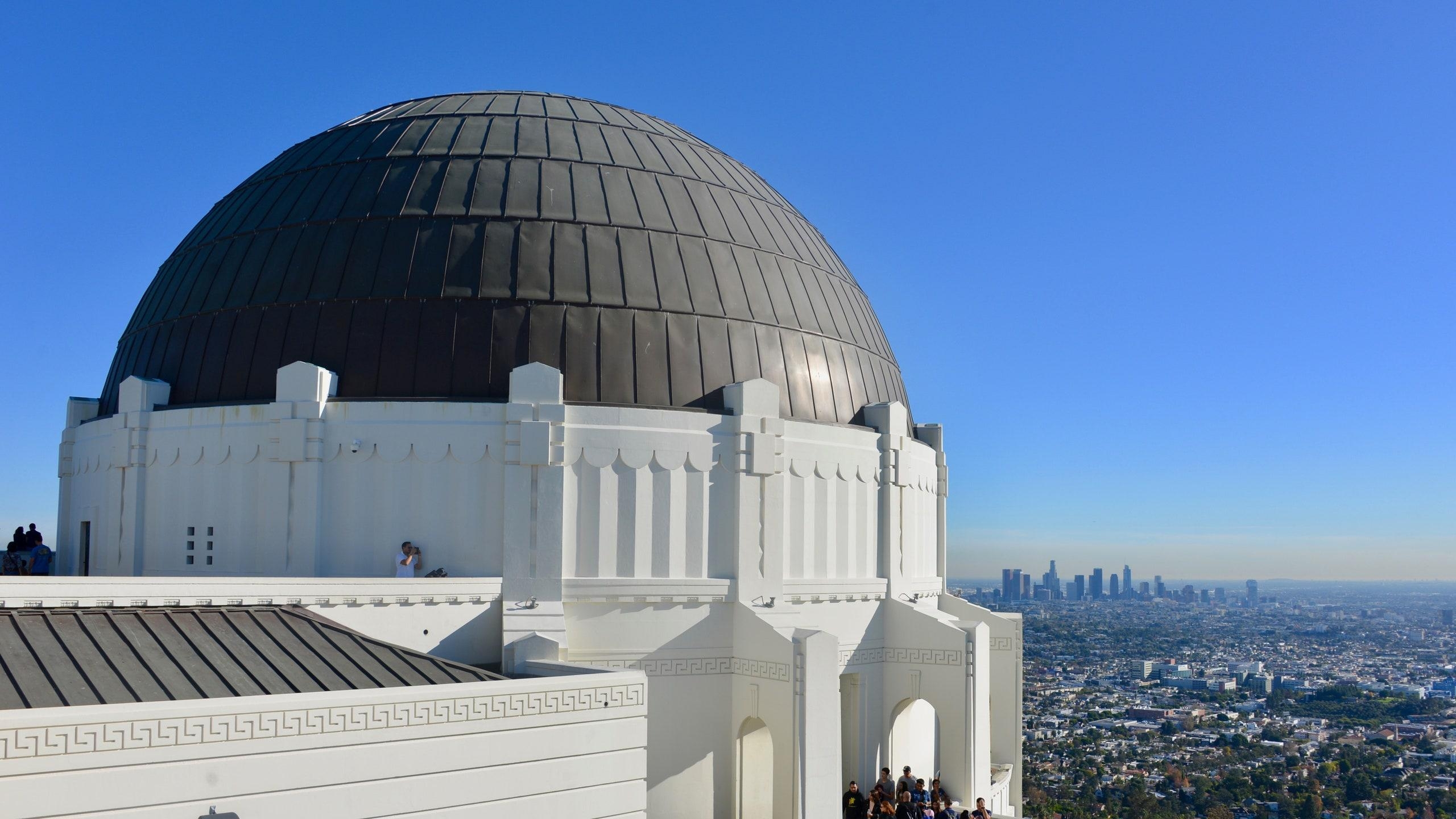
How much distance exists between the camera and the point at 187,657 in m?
13.5

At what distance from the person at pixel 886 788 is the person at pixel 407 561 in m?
8.61

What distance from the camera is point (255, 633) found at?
1488 centimetres

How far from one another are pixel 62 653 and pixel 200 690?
163 cm

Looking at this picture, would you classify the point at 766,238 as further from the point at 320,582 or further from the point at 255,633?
the point at 255,633

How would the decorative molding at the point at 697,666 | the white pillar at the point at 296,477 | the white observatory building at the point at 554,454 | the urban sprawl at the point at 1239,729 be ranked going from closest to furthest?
1. the white observatory building at the point at 554,454
2. the decorative molding at the point at 697,666
3. the white pillar at the point at 296,477
4. the urban sprawl at the point at 1239,729

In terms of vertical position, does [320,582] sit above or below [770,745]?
above

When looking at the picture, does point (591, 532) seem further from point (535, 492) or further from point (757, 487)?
point (757, 487)

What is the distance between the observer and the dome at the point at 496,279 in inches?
805

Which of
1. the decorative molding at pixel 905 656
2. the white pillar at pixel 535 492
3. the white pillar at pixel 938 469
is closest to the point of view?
the white pillar at pixel 535 492

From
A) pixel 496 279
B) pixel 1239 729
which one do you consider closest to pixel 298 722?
pixel 496 279

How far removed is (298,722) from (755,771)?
412 inches

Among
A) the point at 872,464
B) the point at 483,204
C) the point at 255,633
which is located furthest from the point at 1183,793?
the point at 255,633

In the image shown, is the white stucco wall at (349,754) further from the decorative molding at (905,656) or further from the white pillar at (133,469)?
the white pillar at (133,469)

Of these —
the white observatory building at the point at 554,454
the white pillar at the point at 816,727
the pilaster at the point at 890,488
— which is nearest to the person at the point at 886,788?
the white pillar at the point at 816,727
